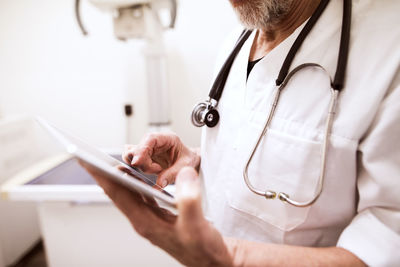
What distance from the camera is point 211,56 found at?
4.43ft

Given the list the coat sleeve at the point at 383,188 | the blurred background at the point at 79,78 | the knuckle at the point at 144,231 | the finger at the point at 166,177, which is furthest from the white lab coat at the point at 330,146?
the blurred background at the point at 79,78

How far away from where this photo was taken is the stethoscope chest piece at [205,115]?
600mm

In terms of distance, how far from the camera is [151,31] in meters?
1.00

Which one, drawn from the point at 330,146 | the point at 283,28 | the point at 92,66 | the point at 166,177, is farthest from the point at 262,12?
the point at 92,66

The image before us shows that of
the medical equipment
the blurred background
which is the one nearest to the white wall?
the blurred background

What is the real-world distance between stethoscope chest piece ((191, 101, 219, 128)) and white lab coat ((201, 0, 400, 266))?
1.6 inches

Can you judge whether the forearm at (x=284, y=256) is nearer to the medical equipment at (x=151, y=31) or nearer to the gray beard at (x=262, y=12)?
the gray beard at (x=262, y=12)

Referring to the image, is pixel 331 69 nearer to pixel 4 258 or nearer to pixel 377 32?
pixel 377 32

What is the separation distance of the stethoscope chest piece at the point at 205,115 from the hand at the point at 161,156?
10 cm

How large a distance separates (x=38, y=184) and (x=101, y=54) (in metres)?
0.82

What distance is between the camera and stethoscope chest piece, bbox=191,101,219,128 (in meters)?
0.60

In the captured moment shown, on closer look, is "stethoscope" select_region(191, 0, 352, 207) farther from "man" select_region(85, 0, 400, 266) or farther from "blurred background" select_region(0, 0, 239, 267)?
"blurred background" select_region(0, 0, 239, 267)

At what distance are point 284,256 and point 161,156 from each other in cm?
41

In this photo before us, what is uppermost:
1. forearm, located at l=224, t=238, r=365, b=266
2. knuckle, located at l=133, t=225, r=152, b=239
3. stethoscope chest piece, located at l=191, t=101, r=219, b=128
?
stethoscope chest piece, located at l=191, t=101, r=219, b=128
